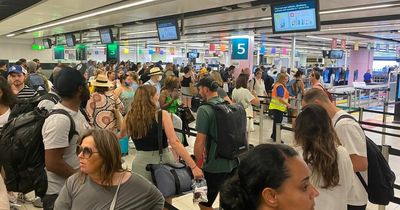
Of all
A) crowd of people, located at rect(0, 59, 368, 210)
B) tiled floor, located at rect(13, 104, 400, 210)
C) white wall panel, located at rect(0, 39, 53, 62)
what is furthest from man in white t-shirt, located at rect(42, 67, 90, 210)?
white wall panel, located at rect(0, 39, 53, 62)

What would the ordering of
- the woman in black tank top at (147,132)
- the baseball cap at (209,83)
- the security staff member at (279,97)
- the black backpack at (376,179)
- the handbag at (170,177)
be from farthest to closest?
the security staff member at (279,97), the baseball cap at (209,83), the woman in black tank top at (147,132), the handbag at (170,177), the black backpack at (376,179)

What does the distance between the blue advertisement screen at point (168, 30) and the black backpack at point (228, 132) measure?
7.23 m

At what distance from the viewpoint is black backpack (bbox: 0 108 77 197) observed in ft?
9.00

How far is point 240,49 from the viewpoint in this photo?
56.3ft

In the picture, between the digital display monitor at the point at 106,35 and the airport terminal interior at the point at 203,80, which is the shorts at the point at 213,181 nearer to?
the airport terminal interior at the point at 203,80

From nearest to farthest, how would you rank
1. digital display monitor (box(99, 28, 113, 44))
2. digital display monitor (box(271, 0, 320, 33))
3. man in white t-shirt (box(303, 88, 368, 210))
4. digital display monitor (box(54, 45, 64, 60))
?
man in white t-shirt (box(303, 88, 368, 210)) < digital display monitor (box(271, 0, 320, 33)) < digital display monitor (box(99, 28, 113, 44)) < digital display monitor (box(54, 45, 64, 60))

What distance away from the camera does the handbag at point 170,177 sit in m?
3.07

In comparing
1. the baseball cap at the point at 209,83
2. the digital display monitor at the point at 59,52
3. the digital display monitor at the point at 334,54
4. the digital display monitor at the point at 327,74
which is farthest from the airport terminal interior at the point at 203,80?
the digital display monitor at the point at 59,52

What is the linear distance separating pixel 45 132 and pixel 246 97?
17.8 feet

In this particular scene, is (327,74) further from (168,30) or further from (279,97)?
(279,97)

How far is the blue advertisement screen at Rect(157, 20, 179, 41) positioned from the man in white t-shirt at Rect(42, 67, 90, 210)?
790cm

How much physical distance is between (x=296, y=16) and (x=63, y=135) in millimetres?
5479

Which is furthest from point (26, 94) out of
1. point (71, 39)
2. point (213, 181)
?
point (71, 39)

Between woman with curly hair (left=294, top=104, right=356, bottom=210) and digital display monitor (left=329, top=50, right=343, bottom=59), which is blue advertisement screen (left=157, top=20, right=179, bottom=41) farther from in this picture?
digital display monitor (left=329, top=50, right=343, bottom=59)
